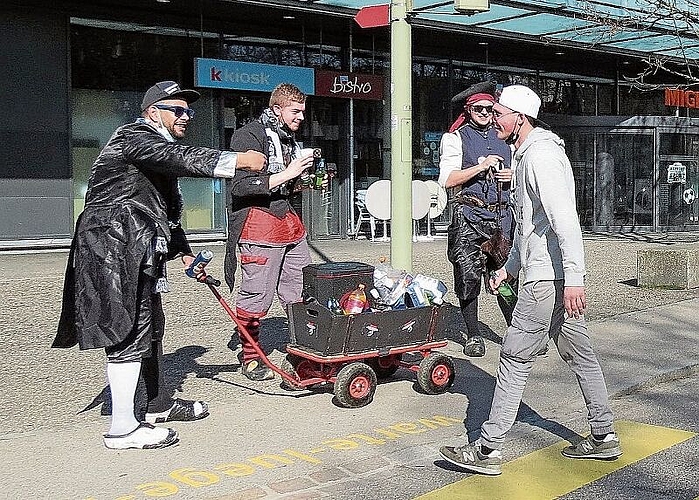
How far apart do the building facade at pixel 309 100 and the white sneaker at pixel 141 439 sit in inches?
471

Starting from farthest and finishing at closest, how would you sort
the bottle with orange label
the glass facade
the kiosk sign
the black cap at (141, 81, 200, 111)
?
the kiosk sign < the glass facade < the bottle with orange label < the black cap at (141, 81, 200, 111)

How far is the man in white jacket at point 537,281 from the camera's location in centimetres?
489

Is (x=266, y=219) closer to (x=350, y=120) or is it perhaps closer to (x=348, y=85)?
(x=348, y=85)

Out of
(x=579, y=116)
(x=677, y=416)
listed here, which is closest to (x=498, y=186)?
(x=677, y=416)

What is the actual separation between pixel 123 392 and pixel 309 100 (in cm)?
1506

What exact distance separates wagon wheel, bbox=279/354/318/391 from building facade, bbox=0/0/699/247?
10736 mm

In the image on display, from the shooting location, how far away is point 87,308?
5309mm

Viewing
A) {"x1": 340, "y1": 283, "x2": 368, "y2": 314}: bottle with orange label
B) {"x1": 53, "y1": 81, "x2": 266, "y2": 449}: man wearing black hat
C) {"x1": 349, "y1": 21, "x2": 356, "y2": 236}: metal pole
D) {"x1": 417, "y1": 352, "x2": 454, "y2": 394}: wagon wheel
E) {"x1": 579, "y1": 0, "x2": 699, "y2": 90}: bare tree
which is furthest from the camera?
{"x1": 349, "y1": 21, "x2": 356, "y2": 236}: metal pole

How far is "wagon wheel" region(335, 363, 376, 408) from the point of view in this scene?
20.5 ft

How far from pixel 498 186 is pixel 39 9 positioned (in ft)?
37.7

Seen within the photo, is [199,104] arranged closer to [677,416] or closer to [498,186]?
[498,186]

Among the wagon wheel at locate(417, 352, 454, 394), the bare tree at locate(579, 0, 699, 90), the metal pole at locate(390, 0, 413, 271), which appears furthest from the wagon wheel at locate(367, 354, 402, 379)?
the bare tree at locate(579, 0, 699, 90)

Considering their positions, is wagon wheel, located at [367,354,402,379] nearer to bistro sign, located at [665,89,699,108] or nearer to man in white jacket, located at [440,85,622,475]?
man in white jacket, located at [440,85,622,475]

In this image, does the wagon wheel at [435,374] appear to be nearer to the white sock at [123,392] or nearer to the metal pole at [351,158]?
the white sock at [123,392]
